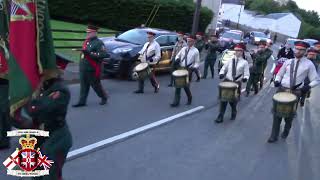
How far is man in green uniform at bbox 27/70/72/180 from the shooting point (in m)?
4.46

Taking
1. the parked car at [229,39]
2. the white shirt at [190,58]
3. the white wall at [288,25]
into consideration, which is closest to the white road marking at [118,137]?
the white shirt at [190,58]

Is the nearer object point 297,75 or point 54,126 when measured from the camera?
point 54,126

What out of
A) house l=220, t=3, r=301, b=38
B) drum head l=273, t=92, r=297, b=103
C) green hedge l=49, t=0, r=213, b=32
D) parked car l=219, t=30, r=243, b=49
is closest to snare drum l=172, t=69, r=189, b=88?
drum head l=273, t=92, r=297, b=103

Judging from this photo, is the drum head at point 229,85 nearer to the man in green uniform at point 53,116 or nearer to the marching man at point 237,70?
the marching man at point 237,70

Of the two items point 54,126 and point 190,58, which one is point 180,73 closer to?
point 190,58

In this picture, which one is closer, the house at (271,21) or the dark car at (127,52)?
the dark car at (127,52)

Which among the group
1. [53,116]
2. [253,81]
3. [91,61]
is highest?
[53,116]

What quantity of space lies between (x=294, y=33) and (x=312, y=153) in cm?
9020

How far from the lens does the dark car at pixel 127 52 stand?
14891mm

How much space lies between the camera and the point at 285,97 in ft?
30.1

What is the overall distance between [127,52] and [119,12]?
47.3 ft

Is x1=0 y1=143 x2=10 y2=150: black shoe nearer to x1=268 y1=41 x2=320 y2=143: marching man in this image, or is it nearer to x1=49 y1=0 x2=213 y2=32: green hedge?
x1=268 y1=41 x2=320 y2=143: marching man

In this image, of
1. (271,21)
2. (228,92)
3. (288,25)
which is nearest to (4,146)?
(228,92)

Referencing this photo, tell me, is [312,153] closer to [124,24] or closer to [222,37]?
[124,24]
